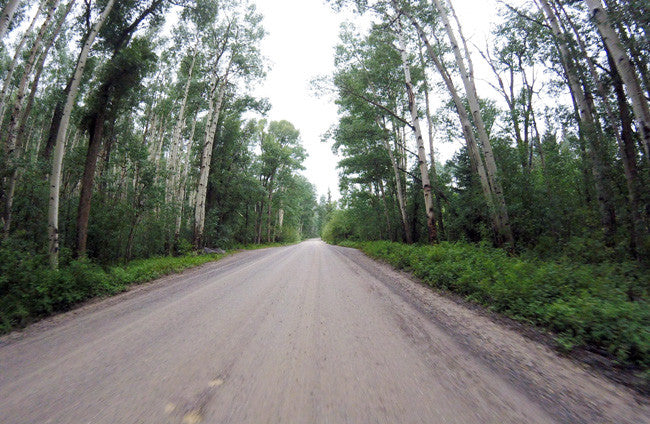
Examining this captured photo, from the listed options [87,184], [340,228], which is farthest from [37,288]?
[340,228]

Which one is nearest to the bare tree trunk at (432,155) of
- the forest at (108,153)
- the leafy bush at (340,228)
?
the forest at (108,153)

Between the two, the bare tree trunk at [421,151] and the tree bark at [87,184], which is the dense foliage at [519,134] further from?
the tree bark at [87,184]

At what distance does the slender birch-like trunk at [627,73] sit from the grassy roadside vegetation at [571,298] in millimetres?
3309

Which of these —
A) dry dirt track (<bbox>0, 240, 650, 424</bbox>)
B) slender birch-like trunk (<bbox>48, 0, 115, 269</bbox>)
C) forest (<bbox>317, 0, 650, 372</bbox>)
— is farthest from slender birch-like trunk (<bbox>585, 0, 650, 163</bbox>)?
slender birch-like trunk (<bbox>48, 0, 115, 269</bbox>)

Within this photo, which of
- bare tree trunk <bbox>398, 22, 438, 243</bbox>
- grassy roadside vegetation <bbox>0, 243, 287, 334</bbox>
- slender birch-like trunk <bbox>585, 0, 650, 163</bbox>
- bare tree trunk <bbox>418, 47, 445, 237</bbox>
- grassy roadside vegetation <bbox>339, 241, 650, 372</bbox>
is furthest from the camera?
bare tree trunk <bbox>418, 47, 445, 237</bbox>

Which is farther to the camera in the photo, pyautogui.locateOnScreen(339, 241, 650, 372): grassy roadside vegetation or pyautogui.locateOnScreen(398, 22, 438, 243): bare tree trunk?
pyautogui.locateOnScreen(398, 22, 438, 243): bare tree trunk

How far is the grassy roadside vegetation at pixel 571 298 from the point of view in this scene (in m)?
2.53

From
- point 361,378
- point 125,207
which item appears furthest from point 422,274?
point 125,207

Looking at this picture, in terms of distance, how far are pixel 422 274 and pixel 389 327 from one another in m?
4.24

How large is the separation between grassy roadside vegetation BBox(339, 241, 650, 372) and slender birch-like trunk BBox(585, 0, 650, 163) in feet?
10.9

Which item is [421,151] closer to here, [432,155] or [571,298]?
[432,155]

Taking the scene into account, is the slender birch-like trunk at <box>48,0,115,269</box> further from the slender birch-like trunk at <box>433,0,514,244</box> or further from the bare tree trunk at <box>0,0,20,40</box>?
the slender birch-like trunk at <box>433,0,514,244</box>

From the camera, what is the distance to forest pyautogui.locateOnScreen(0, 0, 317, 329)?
20.0ft

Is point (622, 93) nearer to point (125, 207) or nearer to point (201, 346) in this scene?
point (201, 346)
